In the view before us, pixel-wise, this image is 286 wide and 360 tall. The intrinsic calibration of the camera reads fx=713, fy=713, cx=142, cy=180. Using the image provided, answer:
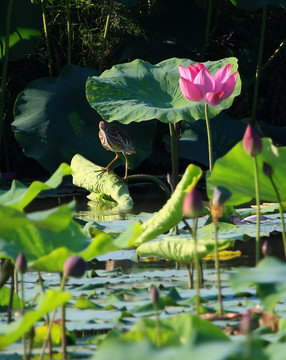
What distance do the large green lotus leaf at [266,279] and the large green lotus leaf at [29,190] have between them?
505mm

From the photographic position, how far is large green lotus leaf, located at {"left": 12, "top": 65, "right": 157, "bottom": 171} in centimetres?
457

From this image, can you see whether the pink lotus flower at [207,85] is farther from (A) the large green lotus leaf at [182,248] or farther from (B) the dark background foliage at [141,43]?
(B) the dark background foliage at [141,43]

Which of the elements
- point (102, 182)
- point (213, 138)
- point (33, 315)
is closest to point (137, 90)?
point (102, 182)

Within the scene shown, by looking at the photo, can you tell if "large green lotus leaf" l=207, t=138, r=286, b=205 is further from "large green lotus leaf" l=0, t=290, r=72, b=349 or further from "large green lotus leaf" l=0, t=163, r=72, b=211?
"large green lotus leaf" l=0, t=290, r=72, b=349

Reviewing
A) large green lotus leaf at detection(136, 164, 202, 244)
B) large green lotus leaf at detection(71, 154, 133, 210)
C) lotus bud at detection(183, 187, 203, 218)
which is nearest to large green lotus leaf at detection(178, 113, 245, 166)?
large green lotus leaf at detection(71, 154, 133, 210)

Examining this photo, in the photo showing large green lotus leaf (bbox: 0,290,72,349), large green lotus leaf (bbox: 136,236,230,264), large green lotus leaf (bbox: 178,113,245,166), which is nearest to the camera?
large green lotus leaf (bbox: 0,290,72,349)

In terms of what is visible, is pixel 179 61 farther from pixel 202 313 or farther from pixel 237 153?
pixel 202 313

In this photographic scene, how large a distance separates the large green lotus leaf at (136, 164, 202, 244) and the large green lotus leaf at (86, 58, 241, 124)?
4.35 ft

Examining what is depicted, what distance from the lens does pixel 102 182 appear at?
3500 millimetres

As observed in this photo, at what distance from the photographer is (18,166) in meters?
5.67

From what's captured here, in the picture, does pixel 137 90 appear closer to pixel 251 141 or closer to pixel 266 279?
pixel 251 141

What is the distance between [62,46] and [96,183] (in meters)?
2.42

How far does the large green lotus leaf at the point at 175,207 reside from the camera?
1.57 metres

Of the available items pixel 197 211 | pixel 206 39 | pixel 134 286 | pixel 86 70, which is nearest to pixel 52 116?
pixel 86 70
